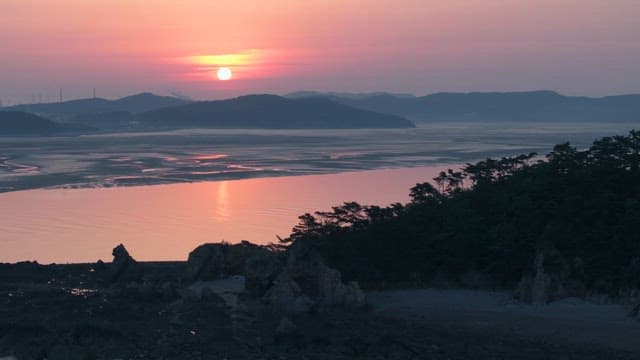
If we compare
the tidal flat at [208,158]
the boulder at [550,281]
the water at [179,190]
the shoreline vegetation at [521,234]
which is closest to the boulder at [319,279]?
the shoreline vegetation at [521,234]

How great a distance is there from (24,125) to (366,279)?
129m

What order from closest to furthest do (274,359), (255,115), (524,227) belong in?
(274,359) → (524,227) → (255,115)

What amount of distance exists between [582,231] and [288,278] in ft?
26.8

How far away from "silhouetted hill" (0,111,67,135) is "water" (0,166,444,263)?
288ft

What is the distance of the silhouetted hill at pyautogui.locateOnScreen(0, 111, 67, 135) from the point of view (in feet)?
479

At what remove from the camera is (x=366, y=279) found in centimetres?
2931

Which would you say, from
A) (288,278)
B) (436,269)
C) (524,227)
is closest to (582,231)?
(524,227)

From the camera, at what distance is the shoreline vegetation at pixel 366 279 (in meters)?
21.9

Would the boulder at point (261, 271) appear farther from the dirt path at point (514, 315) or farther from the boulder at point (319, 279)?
the dirt path at point (514, 315)

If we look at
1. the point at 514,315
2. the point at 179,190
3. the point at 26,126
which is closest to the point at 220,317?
the point at 514,315

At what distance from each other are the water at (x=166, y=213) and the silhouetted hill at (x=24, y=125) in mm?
87880

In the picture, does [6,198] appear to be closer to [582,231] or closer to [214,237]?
[214,237]

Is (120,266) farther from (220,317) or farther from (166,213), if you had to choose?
(166,213)

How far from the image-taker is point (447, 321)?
24469 mm
